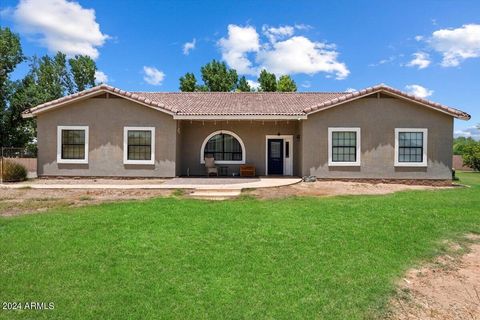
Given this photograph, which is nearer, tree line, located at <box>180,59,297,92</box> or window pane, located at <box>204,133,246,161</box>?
window pane, located at <box>204,133,246,161</box>

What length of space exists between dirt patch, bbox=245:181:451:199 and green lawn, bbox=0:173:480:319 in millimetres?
2489

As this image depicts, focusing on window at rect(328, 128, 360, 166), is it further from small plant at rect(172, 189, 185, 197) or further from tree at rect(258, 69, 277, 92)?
tree at rect(258, 69, 277, 92)

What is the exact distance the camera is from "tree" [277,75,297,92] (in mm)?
37625

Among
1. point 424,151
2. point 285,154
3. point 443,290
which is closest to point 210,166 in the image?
point 285,154

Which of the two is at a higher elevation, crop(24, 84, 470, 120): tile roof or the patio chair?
crop(24, 84, 470, 120): tile roof

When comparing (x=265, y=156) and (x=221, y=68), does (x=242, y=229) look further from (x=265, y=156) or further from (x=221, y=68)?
(x=221, y=68)

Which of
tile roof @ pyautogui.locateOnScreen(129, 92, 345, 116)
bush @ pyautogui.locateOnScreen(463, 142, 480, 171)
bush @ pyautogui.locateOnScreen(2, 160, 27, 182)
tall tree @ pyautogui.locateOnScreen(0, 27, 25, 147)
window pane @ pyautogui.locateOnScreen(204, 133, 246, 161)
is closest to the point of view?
bush @ pyautogui.locateOnScreen(2, 160, 27, 182)

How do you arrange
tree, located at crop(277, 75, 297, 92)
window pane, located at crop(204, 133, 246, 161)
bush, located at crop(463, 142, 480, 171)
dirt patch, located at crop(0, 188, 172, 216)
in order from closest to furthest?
dirt patch, located at crop(0, 188, 172, 216), window pane, located at crop(204, 133, 246, 161), bush, located at crop(463, 142, 480, 171), tree, located at crop(277, 75, 297, 92)

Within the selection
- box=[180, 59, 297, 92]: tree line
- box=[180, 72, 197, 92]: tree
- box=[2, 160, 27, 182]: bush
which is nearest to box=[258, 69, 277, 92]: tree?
box=[180, 59, 297, 92]: tree line

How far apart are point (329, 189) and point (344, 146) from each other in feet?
10.5

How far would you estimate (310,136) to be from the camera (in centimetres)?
1527

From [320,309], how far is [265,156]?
13.4m

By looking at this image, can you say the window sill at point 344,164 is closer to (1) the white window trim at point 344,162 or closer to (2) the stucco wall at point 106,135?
(1) the white window trim at point 344,162

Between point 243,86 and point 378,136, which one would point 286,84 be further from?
point 378,136
